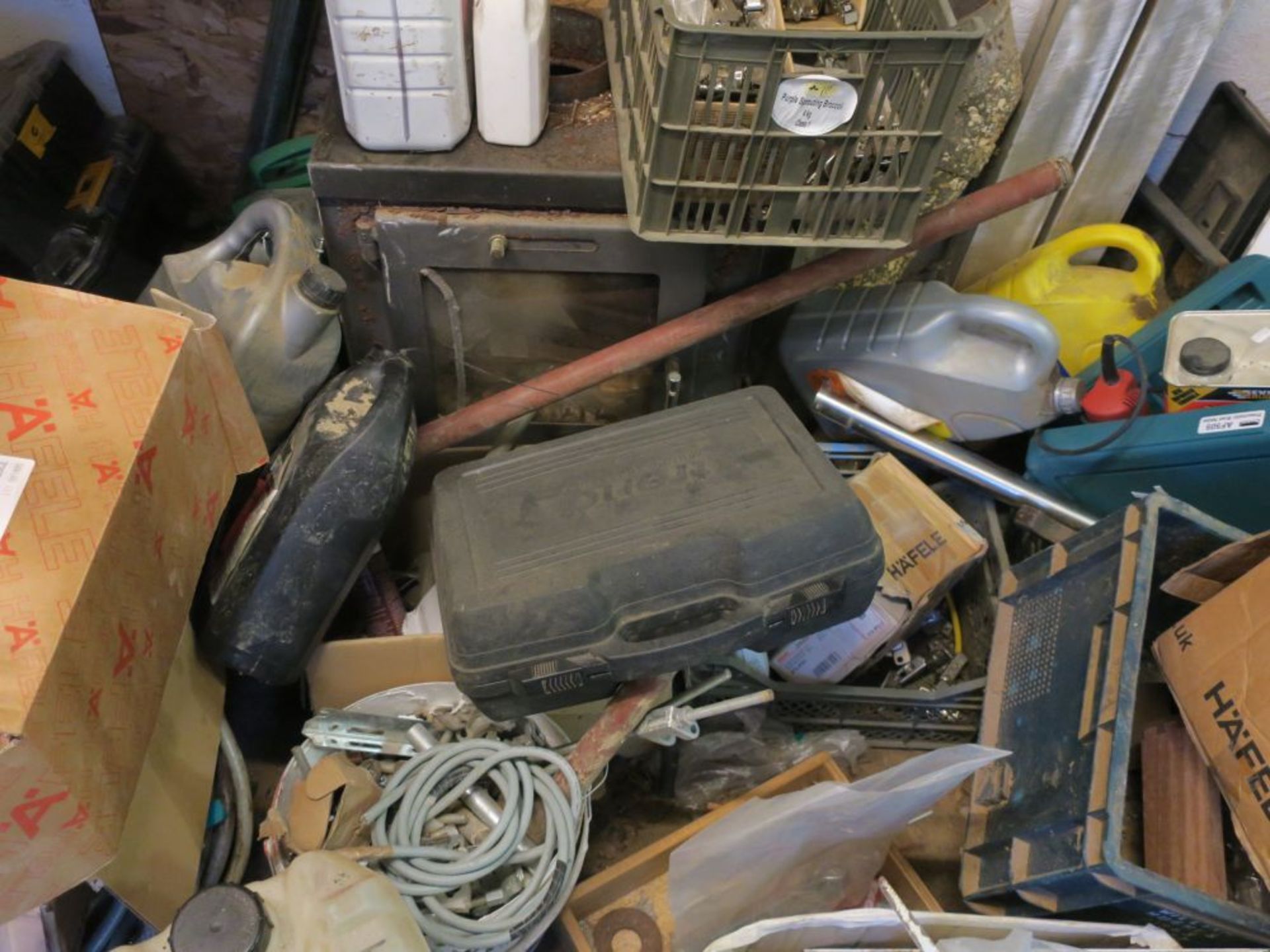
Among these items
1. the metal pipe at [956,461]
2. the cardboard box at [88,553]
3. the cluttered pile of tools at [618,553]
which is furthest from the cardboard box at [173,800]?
the metal pipe at [956,461]

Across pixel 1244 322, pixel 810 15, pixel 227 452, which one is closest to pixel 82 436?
pixel 227 452

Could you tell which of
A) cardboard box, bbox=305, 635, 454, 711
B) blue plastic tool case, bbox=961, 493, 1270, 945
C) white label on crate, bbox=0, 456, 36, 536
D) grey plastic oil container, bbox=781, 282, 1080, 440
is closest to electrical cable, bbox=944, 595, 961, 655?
blue plastic tool case, bbox=961, 493, 1270, 945

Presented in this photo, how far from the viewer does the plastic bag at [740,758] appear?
61.9 inches

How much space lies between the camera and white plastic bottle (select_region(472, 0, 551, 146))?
121 cm

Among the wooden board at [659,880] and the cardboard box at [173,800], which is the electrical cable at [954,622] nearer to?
the wooden board at [659,880]

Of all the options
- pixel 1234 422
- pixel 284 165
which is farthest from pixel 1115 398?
pixel 284 165

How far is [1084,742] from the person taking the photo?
1.27m

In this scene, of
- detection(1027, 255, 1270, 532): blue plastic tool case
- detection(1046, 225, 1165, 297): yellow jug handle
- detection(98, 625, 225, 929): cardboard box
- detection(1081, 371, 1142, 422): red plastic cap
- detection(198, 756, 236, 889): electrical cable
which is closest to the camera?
detection(98, 625, 225, 929): cardboard box

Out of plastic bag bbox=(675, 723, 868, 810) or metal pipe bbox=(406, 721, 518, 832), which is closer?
metal pipe bbox=(406, 721, 518, 832)

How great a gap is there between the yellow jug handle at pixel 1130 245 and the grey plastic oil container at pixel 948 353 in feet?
0.70

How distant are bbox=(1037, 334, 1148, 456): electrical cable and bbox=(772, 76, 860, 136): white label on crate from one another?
2.20 ft

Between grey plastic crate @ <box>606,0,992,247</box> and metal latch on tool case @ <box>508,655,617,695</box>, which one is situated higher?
grey plastic crate @ <box>606,0,992,247</box>

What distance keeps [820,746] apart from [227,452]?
1.00m

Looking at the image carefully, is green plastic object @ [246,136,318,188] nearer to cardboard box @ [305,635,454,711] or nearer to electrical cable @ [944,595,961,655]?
cardboard box @ [305,635,454,711]
